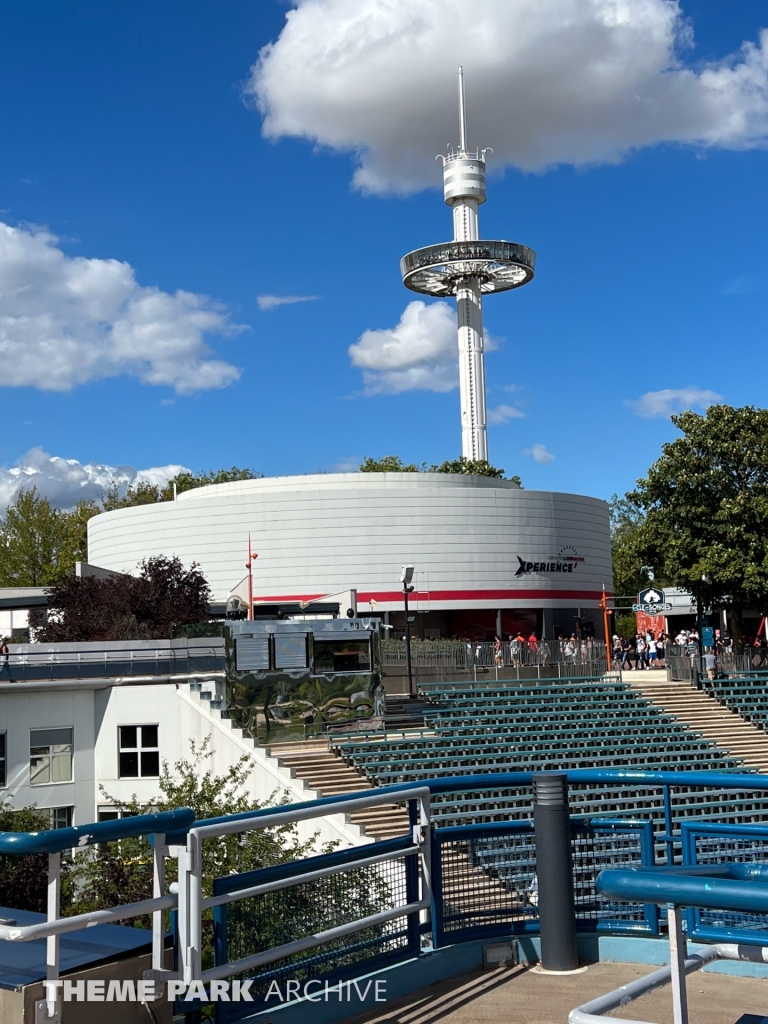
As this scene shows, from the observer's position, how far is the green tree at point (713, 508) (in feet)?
128

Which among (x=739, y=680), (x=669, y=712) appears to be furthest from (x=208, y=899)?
(x=739, y=680)

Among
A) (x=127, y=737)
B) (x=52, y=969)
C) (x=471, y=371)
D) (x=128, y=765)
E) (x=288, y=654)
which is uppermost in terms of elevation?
(x=471, y=371)

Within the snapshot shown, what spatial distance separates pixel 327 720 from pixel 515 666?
9.59 m

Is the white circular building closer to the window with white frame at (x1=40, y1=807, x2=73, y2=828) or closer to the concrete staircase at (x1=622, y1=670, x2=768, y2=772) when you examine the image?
the concrete staircase at (x1=622, y1=670, x2=768, y2=772)

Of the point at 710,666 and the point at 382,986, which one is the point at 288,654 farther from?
the point at 382,986

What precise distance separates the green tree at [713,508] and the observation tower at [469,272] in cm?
4857

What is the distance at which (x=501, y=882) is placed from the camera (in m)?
6.31

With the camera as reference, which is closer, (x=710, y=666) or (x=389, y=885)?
(x=389, y=885)

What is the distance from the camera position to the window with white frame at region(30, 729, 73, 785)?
2692 centimetres

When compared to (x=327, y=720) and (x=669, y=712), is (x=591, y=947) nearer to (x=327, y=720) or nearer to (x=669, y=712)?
(x=327, y=720)

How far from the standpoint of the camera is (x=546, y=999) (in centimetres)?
533

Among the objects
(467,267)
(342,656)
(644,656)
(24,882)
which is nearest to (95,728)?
(342,656)

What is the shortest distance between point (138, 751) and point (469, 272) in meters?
70.1

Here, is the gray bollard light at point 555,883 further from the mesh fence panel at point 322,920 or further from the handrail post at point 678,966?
the handrail post at point 678,966
